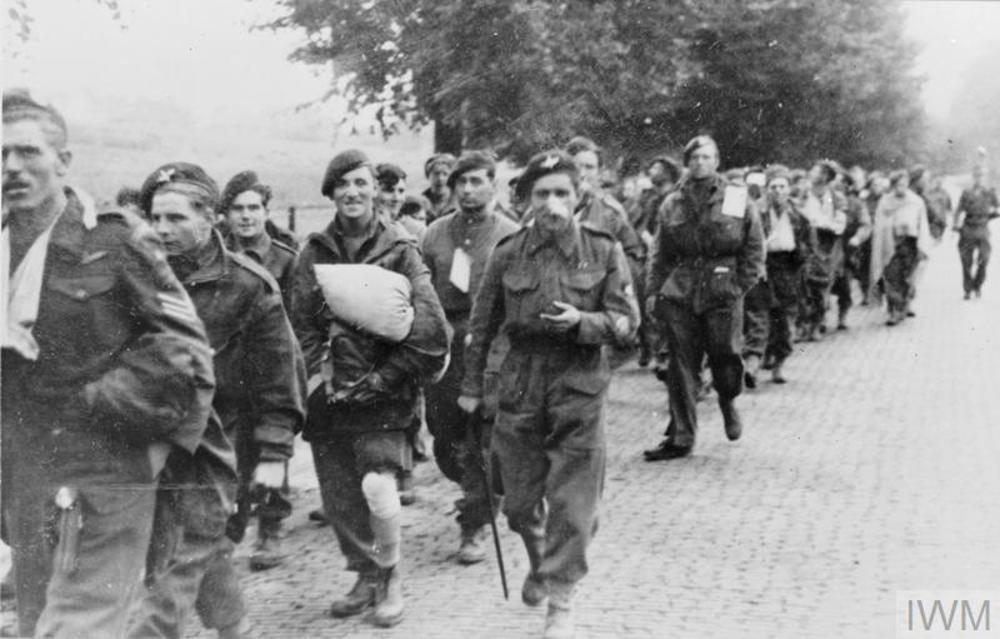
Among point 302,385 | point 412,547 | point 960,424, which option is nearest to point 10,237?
point 302,385

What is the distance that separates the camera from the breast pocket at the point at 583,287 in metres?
5.34

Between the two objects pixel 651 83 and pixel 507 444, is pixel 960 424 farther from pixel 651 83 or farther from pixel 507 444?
pixel 651 83

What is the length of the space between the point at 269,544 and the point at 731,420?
12.1 ft

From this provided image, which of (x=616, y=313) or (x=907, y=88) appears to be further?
(x=907, y=88)

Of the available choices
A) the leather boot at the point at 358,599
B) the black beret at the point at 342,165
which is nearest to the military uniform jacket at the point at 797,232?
the black beret at the point at 342,165

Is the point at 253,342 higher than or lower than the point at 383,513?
higher

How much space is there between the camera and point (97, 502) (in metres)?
3.61

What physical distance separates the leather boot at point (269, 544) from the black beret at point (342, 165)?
6.60ft

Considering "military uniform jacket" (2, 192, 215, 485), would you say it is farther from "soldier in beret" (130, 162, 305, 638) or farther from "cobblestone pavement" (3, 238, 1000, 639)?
"cobblestone pavement" (3, 238, 1000, 639)

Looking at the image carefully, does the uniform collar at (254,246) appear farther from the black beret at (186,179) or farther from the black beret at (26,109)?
the black beret at (26,109)

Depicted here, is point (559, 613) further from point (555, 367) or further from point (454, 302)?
point (454, 302)

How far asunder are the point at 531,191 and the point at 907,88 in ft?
87.7

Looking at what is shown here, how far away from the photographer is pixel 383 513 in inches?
213

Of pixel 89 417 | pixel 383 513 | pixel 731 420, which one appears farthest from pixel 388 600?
pixel 731 420
